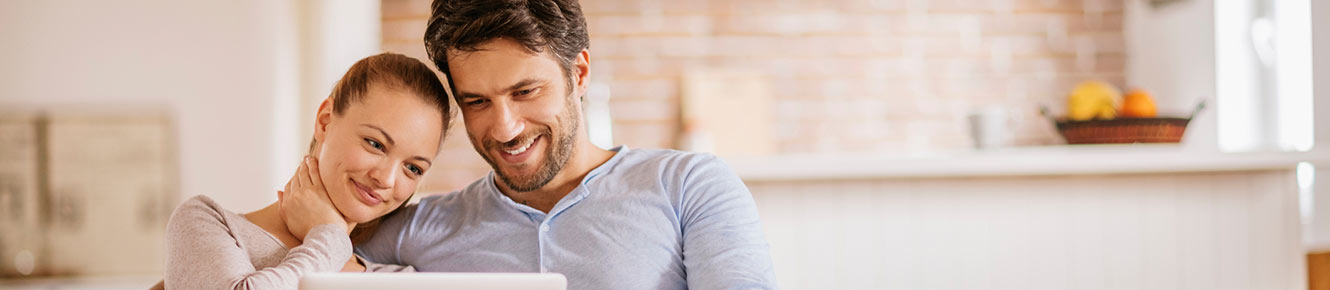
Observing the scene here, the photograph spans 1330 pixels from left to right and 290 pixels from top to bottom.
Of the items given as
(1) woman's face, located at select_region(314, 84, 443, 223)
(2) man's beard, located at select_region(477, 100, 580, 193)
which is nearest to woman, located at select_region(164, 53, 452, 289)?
(1) woman's face, located at select_region(314, 84, 443, 223)

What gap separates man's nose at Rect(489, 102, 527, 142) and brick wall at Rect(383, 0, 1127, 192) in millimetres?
2256

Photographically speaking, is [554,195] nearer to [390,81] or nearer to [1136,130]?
[390,81]

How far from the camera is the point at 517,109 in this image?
1.21 metres

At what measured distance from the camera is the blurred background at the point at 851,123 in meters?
2.04

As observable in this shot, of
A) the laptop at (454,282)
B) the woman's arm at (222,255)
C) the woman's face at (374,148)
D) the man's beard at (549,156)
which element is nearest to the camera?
the laptop at (454,282)

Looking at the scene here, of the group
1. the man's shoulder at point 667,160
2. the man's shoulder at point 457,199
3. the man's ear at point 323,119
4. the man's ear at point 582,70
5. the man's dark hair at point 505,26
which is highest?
the man's dark hair at point 505,26

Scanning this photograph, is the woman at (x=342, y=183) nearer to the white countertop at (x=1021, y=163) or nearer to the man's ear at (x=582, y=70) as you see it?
the man's ear at (x=582, y=70)

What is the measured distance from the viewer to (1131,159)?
202cm

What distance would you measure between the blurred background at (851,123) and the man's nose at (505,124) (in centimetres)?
81

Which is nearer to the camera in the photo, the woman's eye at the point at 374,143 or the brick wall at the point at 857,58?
the woman's eye at the point at 374,143

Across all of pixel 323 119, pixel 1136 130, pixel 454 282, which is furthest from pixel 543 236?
pixel 1136 130

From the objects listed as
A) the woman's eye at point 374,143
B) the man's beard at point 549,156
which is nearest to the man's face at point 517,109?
the man's beard at point 549,156

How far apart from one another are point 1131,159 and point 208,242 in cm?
177

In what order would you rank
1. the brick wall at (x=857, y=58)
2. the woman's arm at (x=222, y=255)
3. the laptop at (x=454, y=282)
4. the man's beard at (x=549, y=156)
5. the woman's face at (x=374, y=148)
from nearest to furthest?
the laptop at (x=454, y=282) < the woman's arm at (x=222, y=255) < the woman's face at (x=374, y=148) < the man's beard at (x=549, y=156) < the brick wall at (x=857, y=58)
